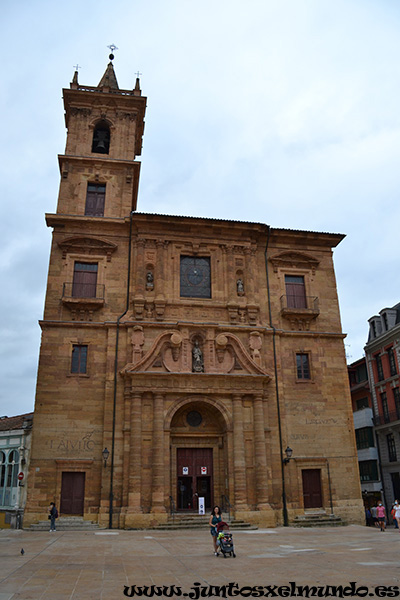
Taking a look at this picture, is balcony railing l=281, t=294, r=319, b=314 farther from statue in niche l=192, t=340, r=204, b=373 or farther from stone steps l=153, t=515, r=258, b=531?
stone steps l=153, t=515, r=258, b=531

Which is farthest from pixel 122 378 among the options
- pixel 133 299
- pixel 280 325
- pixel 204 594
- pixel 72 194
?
pixel 204 594

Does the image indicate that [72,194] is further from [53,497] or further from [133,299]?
[53,497]

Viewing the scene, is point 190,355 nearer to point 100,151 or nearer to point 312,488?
point 312,488

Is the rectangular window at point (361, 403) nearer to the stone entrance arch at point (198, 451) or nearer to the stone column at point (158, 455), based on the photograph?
the stone entrance arch at point (198, 451)

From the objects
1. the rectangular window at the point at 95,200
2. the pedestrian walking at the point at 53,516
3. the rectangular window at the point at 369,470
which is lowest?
the pedestrian walking at the point at 53,516

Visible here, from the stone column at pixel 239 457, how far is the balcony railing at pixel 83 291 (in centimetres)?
987

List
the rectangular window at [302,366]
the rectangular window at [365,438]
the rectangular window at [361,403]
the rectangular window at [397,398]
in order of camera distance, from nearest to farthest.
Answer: the rectangular window at [302,366]
the rectangular window at [397,398]
the rectangular window at [365,438]
the rectangular window at [361,403]

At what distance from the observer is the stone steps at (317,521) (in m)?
26.1

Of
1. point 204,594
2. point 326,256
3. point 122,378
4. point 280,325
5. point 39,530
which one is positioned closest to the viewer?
point 204,594

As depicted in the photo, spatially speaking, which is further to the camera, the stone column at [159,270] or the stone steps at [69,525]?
the stone column at [159,270]

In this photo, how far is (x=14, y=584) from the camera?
10.7 meters

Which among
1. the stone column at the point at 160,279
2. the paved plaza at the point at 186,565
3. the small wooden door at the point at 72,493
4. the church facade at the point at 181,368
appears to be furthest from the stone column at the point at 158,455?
the stone column at the point at 160,279

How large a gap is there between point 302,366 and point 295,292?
192 inches

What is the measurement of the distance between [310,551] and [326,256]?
2105 cm
